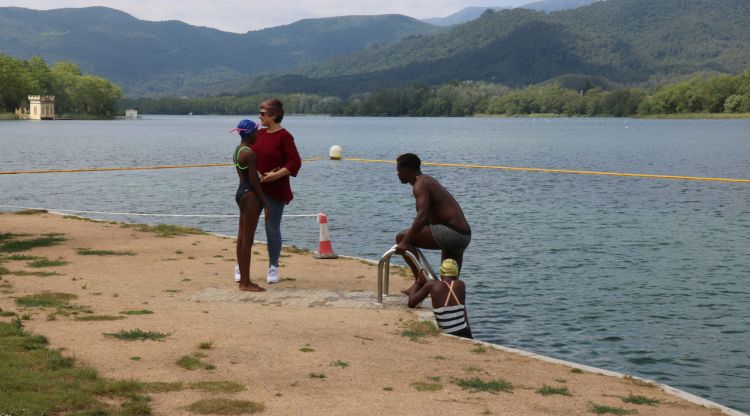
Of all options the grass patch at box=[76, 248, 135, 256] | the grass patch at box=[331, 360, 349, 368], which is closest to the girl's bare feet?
the grass patch at box=[331, 360, 349, 368]

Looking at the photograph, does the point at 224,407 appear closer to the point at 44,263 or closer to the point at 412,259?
the point at 412,259

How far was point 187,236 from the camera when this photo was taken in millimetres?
20594

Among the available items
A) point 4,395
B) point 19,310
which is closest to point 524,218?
point 19,310

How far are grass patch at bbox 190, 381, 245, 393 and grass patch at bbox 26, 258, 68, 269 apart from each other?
7.71m

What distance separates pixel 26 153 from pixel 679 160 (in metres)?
60.8

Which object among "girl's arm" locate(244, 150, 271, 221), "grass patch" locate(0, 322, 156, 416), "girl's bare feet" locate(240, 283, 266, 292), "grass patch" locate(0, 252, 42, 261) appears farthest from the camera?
"grass patch" locate(0, 252, 42, 261)

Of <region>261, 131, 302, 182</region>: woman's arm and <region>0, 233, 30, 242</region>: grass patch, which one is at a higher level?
<region>261, 131, 302, 182</region>: woman's arm

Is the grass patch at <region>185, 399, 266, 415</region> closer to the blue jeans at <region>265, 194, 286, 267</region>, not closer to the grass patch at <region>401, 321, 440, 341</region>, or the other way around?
the grass patch at <region>401, 321, 440, 341</region>

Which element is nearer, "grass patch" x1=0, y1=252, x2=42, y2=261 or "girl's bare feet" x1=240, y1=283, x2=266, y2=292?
"girl's bare feet" x1=240, y1=283, x2=266, y2=292

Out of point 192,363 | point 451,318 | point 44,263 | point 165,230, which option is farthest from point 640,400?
point 165,230

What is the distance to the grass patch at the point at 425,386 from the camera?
28.5 ft

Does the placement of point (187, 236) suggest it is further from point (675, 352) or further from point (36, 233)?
point (675, 352)

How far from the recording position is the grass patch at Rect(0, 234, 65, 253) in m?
17.0

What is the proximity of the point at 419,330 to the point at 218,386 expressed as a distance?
3625mm
